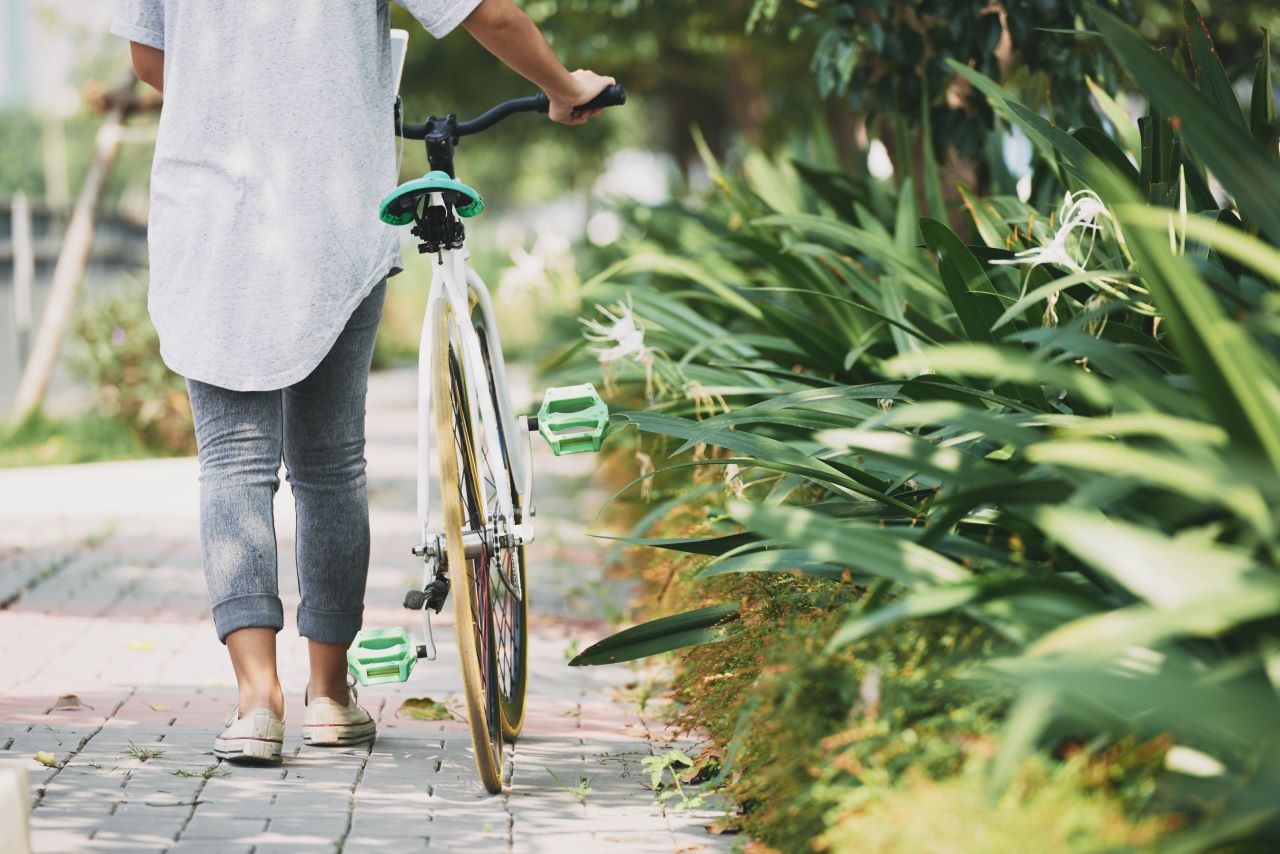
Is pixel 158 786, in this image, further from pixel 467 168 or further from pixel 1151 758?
pixel 467 168

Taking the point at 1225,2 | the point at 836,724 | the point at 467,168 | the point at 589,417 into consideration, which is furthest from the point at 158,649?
the point at 467,168

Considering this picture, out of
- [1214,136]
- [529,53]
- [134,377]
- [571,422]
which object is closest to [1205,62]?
[1214,136]

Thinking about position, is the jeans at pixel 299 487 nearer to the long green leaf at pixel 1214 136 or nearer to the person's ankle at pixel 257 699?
the person's ankle at pixel 257 699

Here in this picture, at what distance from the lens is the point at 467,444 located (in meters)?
3.08

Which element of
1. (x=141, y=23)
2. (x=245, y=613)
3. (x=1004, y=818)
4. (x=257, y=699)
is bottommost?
(x=257, y=699)

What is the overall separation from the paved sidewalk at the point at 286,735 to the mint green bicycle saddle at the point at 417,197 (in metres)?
1.09

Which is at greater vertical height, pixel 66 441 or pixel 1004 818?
pixel 1004 818

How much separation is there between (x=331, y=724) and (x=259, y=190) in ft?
3.62

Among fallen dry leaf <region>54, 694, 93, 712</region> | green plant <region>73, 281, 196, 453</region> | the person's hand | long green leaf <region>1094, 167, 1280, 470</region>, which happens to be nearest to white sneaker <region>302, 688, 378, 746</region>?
fallen dry leaf <region>54, 694, 93, 712</region>

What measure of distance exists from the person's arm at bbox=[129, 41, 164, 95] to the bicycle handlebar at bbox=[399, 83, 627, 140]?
0.53 meters

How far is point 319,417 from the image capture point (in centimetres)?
324

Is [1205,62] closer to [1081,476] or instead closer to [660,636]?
[1081,476]

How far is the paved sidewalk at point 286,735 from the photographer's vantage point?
107 inches

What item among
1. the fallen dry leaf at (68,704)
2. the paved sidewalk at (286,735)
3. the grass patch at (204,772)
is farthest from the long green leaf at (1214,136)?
the fallen dry leaf at (68,704)
